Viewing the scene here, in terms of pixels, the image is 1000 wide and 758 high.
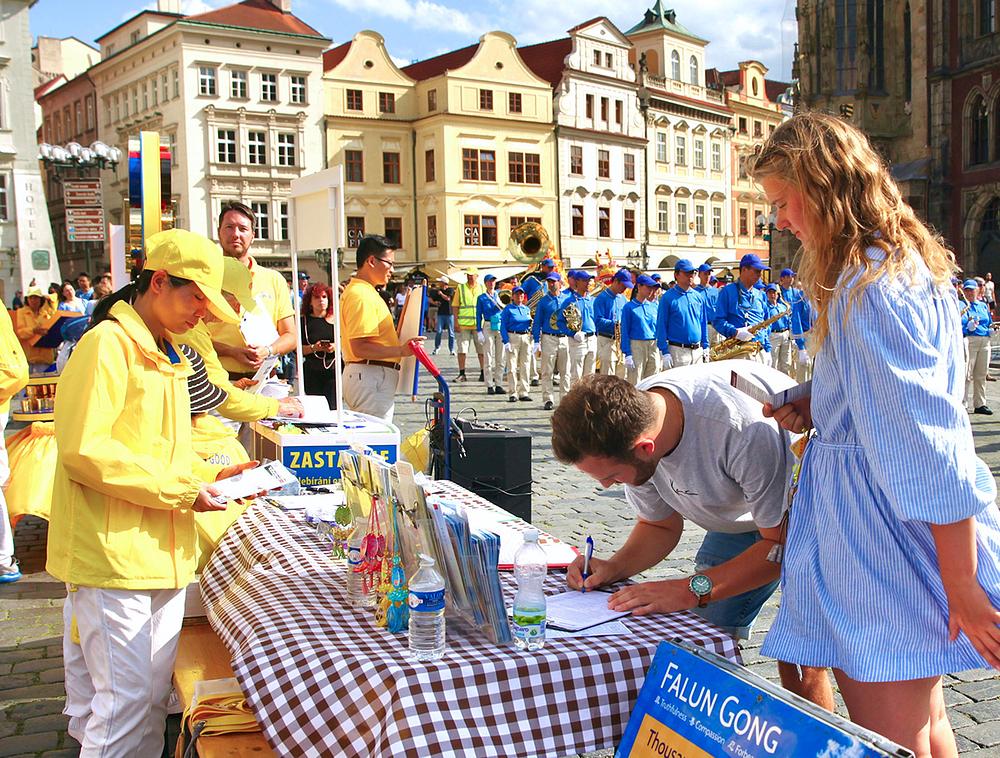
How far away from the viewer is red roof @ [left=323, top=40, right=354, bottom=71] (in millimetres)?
52438

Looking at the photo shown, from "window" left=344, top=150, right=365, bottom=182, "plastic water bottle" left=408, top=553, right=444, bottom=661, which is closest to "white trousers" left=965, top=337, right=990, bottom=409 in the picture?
"plastic water bottle" left=408, top=553, right=444, bottom=661

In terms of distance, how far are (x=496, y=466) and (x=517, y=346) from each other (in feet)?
37.8

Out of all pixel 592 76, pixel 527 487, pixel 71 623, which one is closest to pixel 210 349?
pixel 71 623

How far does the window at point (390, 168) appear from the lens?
5184 cm

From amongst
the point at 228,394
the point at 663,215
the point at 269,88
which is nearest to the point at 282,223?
the point at 269,88

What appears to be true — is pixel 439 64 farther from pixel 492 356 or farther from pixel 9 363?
pixel 9 363

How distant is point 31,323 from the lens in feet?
46.5

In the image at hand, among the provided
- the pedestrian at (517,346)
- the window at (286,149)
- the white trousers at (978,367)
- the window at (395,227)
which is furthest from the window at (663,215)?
the white trousers at (978,367)

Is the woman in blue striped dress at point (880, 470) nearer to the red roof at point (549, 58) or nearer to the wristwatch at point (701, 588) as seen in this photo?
the wristwatch at point (701, 588)

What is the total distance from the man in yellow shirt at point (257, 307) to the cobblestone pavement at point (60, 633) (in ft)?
5.99

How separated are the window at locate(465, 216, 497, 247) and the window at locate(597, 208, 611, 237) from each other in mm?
6693

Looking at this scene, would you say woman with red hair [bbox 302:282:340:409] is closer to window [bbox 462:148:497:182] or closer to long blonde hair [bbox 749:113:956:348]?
long blonde hair [bbox 749:113:956:348]

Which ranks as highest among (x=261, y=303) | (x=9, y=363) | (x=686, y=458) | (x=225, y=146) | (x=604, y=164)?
(x=225, y=146)

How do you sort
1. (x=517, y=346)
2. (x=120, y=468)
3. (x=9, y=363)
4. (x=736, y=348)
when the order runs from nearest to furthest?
(x=120, y=468) < (x=9, y=363) < (x=736, y=348) < (x=517, y=346)
